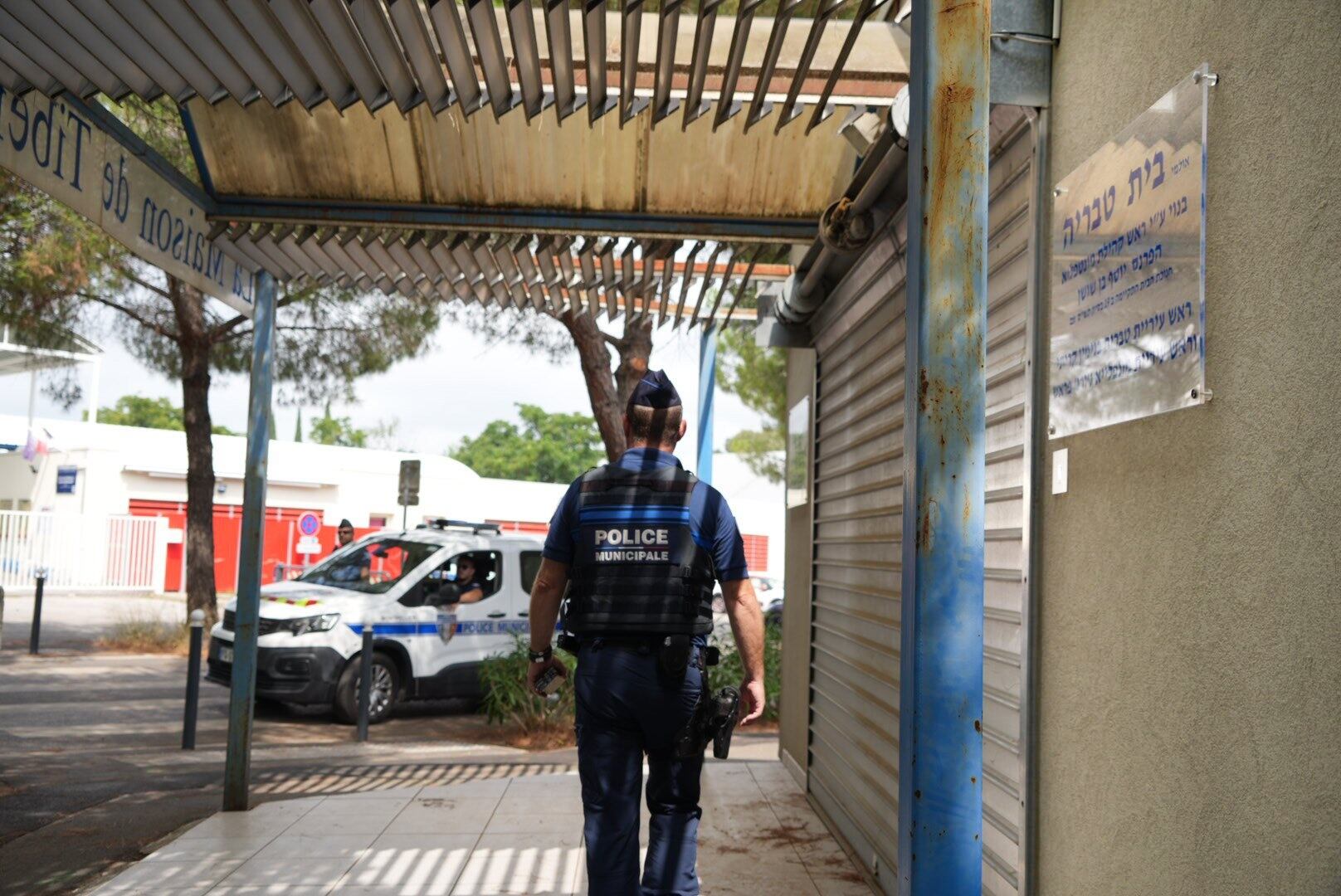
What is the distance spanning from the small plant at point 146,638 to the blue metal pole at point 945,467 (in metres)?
18.1

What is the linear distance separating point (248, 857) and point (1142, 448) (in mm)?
4996

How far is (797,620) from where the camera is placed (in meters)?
9.14

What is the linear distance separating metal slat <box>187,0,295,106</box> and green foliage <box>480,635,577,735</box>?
6.68 meters

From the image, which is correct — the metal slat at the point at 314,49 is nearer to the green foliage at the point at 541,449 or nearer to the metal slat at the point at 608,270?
the metal slat at the point at 608,270

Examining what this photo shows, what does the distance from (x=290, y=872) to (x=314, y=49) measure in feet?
12.4

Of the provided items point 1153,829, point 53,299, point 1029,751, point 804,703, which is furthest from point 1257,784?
point 53,299

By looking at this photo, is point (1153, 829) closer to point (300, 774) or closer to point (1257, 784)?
point (1257, 784)

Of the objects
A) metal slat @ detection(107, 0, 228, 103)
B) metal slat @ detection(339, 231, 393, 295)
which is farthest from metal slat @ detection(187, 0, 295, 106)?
metal slat @ detection(339, 231, 393, 295)

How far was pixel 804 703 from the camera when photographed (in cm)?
855

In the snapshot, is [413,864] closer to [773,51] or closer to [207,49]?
[207,49]

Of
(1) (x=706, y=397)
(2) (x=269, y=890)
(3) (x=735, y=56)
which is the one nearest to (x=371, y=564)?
(1) (x=706, y=397)

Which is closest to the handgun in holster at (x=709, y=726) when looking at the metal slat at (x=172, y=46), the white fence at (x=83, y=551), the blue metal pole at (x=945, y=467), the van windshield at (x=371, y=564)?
the blue metal pole at (x=945, y=467)

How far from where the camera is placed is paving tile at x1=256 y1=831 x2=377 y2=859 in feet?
20.7

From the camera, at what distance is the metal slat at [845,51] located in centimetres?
410
